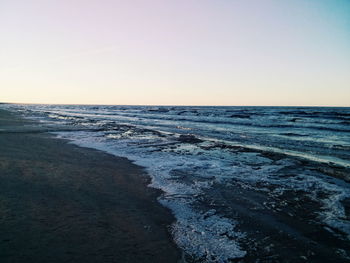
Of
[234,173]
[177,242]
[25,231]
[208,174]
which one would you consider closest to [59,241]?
[25,231]

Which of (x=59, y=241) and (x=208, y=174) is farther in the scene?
(x=208, y=174)

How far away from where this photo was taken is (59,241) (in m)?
3.00

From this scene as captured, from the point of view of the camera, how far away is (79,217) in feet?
12.2

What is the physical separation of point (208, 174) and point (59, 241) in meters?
4.59

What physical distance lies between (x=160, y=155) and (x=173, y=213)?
18.1 ft

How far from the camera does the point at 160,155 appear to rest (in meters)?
9.62

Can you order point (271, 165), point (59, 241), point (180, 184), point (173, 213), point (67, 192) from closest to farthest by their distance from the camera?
point (59, 241) < point (173, 213) < point (67, 192) < point (180, 184) < point (271, 165)

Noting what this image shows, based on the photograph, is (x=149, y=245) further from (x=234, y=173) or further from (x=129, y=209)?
(x=234, y=173)

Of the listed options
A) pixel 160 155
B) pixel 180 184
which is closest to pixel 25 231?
pixel 180 184

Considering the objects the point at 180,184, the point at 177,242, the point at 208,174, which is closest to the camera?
the point at 177,242

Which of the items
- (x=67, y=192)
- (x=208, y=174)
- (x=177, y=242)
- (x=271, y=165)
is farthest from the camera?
(x=271, y=165)

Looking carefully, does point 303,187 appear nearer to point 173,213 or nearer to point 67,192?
point 173,213

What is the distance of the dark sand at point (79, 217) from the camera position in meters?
2.82

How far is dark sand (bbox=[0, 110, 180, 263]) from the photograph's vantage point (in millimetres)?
2824
